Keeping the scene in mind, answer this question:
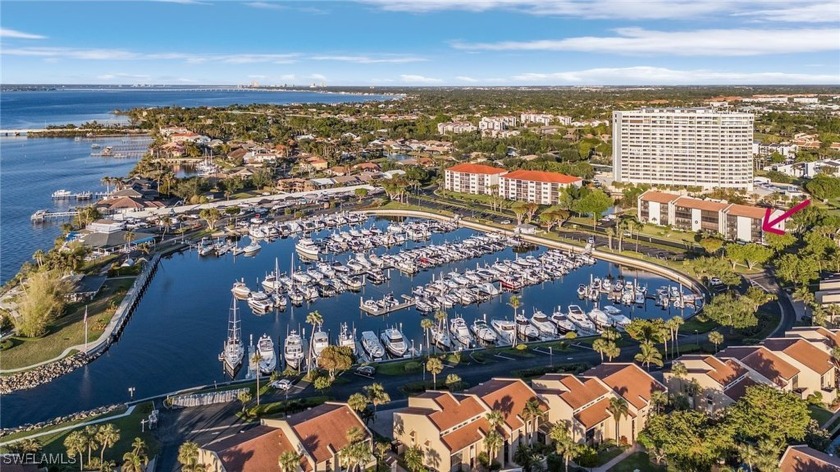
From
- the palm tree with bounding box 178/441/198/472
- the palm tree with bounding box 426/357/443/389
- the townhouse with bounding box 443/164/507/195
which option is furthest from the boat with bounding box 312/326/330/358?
the townhouse with bounding box 443/164/507/195

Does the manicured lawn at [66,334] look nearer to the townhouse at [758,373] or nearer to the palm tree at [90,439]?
the palm tree at [90,439]

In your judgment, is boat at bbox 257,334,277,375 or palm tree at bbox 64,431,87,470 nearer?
palm tree at bbox 64,431,87,470

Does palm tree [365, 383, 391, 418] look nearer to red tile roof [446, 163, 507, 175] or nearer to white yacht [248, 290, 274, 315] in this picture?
white yacht [248, 290, 274, 315]

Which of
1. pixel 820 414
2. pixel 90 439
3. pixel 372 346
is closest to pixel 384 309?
pixel 372 346

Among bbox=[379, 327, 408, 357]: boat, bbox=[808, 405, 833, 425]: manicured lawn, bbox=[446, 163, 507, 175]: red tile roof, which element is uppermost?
bbox=[446, 163, 507, 175]: red tile roof

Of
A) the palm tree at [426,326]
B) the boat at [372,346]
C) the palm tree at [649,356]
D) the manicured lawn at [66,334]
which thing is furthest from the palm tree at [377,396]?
the manicured lawn at [66,334]

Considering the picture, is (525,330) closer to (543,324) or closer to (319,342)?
(543,324)
